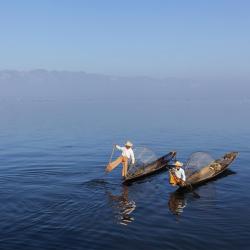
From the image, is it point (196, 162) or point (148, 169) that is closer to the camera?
point (196, 162)

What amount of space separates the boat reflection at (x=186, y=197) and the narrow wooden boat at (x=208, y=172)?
0.83 metres

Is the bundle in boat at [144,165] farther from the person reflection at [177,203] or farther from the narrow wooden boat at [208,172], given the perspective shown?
the person reflection at [177,203]

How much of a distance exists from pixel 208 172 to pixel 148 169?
607 cm

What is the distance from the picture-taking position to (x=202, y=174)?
39.1 m

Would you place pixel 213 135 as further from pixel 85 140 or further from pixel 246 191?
pixel 246 191

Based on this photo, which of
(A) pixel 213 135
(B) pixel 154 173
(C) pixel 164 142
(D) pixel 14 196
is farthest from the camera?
(A) pixel 213 135

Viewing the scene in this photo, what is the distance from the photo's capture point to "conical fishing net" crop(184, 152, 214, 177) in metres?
38.9

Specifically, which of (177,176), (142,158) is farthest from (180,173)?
(142,158)

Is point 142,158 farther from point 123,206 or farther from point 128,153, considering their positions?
point 123,206

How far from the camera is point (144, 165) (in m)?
41.9

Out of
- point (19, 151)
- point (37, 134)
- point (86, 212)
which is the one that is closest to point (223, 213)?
point (86, 212)

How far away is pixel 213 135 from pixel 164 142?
45.8ft

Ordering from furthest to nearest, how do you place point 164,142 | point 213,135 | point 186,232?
point 213,135 < point 164,142 < point 186,232

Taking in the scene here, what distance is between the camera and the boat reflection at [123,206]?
28031 mm
